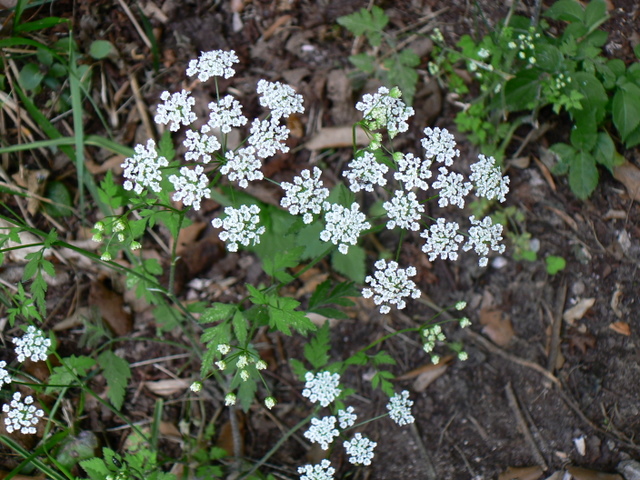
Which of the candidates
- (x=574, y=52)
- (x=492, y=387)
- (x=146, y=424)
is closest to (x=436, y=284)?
(x=492, y=387)

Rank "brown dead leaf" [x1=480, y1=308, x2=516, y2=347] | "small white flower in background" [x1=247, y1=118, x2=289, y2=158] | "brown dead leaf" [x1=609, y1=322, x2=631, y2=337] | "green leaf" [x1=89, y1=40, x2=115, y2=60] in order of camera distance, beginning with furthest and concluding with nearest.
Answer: "green leaf" [x1=89, y1=40, x2=115, y2=60]
"brown dead leaf" [x1=480, y1=308, x2=516, y2=347]
"brown dead leaf" [x1=609, y1=322, x2=631, y2=337]
"small white flower in background" [x1=247, y1=118, x2=289, y2=158]

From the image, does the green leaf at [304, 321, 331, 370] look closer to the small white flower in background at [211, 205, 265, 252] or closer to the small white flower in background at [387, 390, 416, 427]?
the small white flower in background at [387, 390, 416, 427]

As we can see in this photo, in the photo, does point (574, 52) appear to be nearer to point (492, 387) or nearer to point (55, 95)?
point (492, 387)

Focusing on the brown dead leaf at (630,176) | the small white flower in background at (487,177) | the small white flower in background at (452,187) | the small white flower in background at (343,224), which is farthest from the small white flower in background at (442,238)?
the brown dead leaf at (630,176)

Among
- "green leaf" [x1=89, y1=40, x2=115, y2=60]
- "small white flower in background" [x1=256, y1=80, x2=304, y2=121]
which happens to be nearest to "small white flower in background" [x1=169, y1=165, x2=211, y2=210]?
"small white flower in background" [x1=256, y1=80, x2=304, y2=121]

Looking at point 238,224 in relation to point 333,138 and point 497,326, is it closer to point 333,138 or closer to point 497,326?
point 333,138
